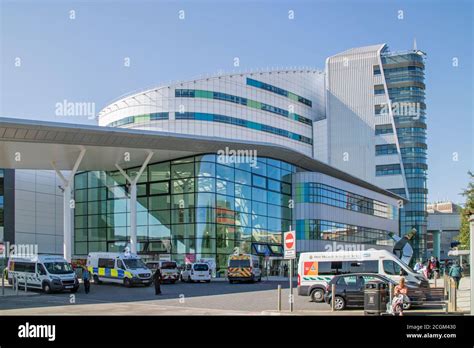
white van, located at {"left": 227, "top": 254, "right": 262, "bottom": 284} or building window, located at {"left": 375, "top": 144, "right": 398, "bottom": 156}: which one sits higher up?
building window, located at {"left": 375, "top": 144, "right": 398, "bottom": 156}

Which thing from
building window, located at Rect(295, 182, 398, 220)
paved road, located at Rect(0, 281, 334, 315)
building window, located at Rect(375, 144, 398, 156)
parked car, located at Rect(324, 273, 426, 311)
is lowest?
paved road, located at Rect(0, 281, 334, 315)

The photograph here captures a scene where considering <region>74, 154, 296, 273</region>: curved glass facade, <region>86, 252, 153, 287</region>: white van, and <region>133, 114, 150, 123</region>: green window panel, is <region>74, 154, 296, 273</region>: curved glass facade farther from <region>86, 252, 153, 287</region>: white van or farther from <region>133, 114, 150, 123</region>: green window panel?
<region>133, 114, 150, 123</region>: green window panel

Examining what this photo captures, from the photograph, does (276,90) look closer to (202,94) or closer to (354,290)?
(202,94)

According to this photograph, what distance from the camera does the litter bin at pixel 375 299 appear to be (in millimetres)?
17797

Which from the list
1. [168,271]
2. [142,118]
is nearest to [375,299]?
[168,271]

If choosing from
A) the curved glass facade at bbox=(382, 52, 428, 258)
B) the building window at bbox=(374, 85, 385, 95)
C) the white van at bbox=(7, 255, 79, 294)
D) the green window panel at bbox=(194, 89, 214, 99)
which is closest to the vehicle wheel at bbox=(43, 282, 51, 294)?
the white van at bbox=(7, 255, 79, 294)

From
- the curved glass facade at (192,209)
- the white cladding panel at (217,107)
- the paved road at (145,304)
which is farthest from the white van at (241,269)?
the white cladding panel at (217,107)

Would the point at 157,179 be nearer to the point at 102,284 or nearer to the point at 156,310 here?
the point at 102,284

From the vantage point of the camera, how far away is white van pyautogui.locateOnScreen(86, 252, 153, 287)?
115 ft

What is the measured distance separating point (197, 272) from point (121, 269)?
299 inches

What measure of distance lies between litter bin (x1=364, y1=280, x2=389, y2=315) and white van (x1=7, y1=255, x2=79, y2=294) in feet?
60.6

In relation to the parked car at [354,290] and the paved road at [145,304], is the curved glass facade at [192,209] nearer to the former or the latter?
the paved road at [145,304]

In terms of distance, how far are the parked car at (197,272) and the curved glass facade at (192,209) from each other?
23.3 feet
